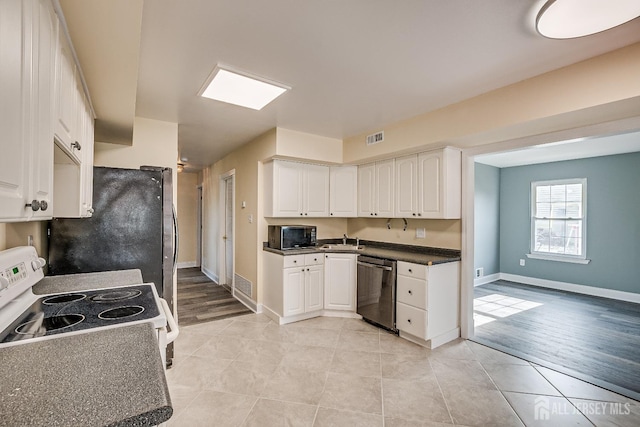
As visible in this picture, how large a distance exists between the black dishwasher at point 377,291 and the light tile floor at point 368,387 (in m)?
0.26

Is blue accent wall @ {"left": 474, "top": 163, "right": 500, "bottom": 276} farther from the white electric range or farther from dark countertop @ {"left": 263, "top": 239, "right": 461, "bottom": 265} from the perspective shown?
the white electric range

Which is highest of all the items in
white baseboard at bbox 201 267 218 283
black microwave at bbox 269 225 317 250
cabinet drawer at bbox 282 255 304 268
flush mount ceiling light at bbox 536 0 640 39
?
flush mount ceiling light at bbox 536 0 640 39

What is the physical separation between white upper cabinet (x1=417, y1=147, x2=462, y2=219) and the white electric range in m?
2.78

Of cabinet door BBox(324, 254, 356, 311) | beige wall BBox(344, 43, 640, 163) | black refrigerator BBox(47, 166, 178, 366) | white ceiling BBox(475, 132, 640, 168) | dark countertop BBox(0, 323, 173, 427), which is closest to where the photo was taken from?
dark countertop BBox(0, 323, 173, 427)

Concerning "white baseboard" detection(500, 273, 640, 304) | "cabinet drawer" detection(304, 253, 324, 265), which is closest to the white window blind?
"white baseboard" detection(500, 273, 640, 304)

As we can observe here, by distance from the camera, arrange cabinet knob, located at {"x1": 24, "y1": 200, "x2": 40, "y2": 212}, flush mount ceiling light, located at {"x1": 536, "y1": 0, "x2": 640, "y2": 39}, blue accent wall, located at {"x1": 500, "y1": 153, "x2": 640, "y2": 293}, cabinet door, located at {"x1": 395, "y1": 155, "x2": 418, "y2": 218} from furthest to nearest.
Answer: blue accent wall, located at {"x1": 500, "y1": 153, "x2": 640, "y2": 293} < cabinet door, located at {"x1": 395, "y1": 155, "x2": 418, "y2": 218} < flush mount ceiling light, located at {"x1": 536, "y1": 0, "x2": 640, "y2": 39} < cabinet knob, located at {"x1": 24, "y1": 200, "x2": 40, "y2": 212}

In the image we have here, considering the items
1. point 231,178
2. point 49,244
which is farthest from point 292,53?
point 231,178

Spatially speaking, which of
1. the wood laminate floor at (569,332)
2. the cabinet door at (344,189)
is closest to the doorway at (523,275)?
the wood laminate floor at (569,332)

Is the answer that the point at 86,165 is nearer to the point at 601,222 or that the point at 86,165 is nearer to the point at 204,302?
the point at 204,302

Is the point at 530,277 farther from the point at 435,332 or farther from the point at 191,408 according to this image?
the point at 191,408

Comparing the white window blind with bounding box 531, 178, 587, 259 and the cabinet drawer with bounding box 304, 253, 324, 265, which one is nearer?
the cabinet drawer with bounding box 304, 253, 324, 265

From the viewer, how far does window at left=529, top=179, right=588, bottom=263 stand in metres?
5.28

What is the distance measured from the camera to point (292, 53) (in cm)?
198

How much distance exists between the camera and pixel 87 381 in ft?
2.46
